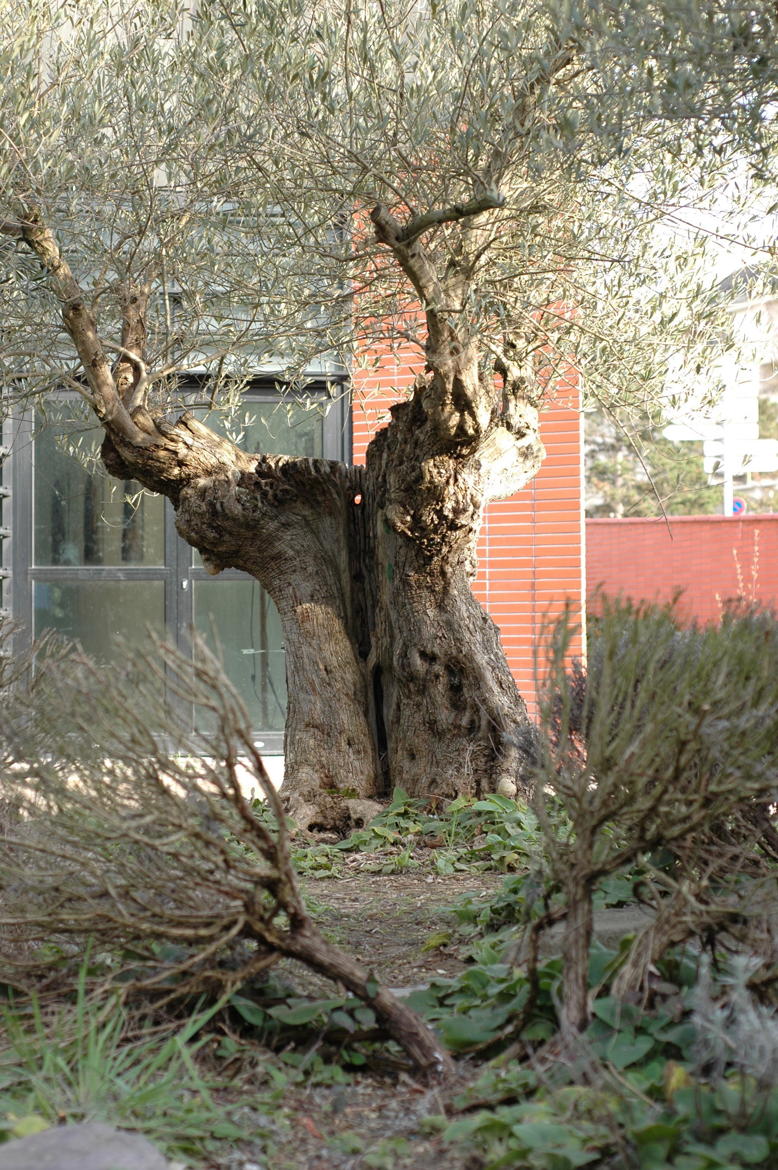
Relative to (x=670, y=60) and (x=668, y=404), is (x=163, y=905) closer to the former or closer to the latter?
(x=670, y=60)

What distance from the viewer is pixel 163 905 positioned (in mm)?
2992

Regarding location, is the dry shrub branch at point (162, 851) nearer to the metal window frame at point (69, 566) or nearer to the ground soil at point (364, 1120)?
the ground soil at point (364, 1120)

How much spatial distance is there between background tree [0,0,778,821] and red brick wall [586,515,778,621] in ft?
25.9

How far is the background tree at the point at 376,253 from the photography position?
457 cm

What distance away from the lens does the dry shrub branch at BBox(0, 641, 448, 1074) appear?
2.70 meters

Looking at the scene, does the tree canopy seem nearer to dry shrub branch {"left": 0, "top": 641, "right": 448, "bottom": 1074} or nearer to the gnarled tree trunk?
the gnarled tree trunk

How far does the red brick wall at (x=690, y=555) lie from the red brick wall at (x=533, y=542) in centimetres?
497

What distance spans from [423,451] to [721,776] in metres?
3.23

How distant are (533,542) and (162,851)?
6871 mm

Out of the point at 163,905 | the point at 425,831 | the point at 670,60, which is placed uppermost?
the point at 670,60

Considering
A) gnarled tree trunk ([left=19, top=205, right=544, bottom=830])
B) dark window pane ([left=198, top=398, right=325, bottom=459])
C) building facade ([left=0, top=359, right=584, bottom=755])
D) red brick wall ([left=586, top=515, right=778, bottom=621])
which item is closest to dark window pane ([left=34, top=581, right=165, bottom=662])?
building facade ([left=0, top=359, right=584, bottom=755])

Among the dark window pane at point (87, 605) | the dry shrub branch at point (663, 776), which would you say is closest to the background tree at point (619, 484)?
the dark window pane at point (87, 605)

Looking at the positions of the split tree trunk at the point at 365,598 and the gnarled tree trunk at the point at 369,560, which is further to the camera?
the split tree trunk at the point at 365,598

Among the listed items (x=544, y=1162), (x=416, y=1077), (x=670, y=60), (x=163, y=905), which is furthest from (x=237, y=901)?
(x=670, y=60)
